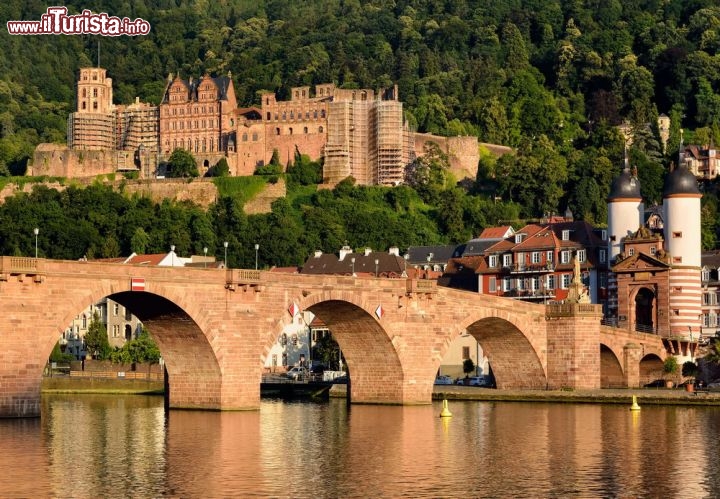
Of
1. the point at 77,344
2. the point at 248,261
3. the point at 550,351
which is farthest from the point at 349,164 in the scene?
the point at 550,351

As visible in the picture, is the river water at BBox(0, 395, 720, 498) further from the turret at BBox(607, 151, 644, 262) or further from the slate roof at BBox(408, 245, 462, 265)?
the slate roof at BBox(408, 245, 462, 265)

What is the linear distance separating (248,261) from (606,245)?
48.9m

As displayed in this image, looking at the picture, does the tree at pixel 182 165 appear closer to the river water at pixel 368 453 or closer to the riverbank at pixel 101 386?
the riverbank at pixel 101 386

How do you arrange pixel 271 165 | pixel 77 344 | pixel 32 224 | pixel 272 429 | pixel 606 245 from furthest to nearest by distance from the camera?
pixel 271 165
pixel 32 224
pixel 77 344
pixel 606 245
pixel 272 429

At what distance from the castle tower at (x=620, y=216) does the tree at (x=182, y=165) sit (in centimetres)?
7751

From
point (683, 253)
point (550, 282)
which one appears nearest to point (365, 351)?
point (683, 253)

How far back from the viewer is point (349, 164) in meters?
170

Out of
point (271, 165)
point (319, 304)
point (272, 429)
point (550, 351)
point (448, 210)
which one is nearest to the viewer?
point (272, 429)

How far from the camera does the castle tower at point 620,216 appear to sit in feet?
338

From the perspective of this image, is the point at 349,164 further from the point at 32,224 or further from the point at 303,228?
the point at 32,224

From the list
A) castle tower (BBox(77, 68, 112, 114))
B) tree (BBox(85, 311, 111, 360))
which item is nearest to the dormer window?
tree (BBox(85, 311, 111, 360))

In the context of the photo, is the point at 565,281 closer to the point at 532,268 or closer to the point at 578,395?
the point at 532,268

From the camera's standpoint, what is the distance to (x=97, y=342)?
12019 centimetres

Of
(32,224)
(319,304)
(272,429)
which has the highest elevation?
(32,224)
